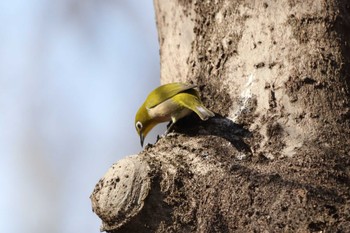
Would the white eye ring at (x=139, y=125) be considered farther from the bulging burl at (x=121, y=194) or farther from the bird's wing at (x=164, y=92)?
the bulging burl at (x=121, y=194)

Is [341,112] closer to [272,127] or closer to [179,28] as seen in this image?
[272,127]

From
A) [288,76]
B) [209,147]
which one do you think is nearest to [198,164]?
[209,147]

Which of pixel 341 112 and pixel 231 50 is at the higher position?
pixel 231 50

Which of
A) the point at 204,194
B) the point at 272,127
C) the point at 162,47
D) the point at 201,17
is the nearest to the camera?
the point at 204,194

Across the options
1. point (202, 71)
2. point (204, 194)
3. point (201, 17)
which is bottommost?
point (204, 194)

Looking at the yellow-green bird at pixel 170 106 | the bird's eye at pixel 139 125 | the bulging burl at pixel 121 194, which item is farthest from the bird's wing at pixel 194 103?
the bird's eye at pixel 139 125

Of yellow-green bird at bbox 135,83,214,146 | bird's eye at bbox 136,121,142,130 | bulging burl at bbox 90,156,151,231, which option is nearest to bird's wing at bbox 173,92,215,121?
yellow-green bird at bbox 135,83,214,146
